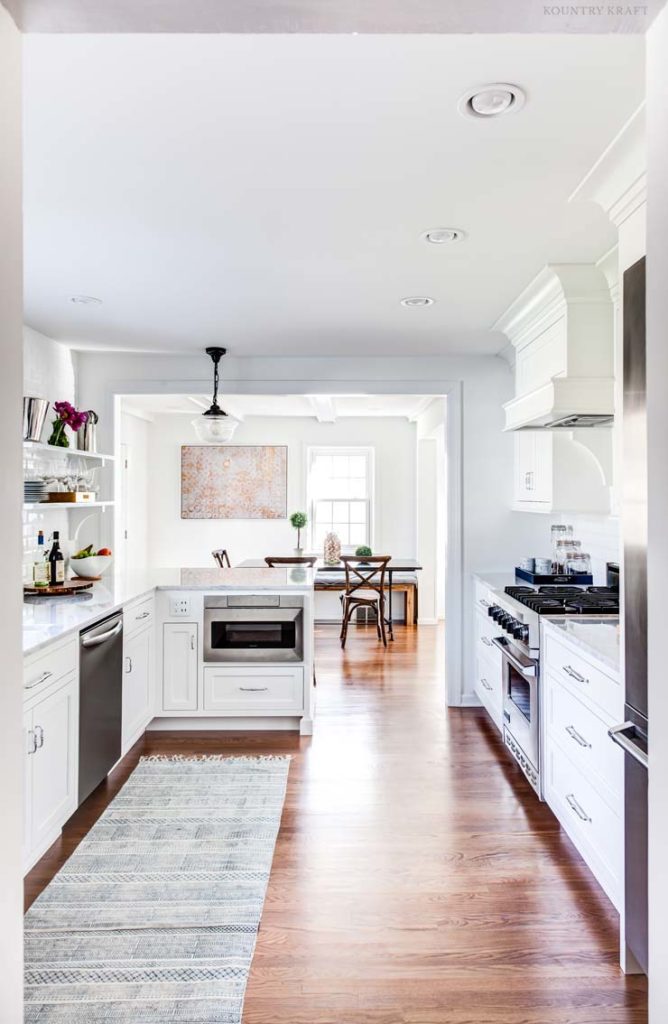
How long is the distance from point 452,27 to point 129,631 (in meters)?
3.06

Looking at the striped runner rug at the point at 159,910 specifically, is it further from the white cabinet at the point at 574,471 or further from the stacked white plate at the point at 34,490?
the white cabinet at the point at 574,471

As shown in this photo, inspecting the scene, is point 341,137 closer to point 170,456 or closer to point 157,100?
point 157,100

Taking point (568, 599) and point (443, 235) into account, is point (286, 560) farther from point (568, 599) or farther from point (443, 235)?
point (443, 235)

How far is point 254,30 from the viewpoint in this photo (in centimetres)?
100

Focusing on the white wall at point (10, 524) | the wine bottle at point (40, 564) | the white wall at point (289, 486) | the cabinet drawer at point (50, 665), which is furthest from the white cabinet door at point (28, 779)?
the white wall at point (289, 486)

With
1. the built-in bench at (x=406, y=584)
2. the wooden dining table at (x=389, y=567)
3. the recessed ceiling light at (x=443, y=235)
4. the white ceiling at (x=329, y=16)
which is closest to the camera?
the white ceiling at (x=329, y=16)

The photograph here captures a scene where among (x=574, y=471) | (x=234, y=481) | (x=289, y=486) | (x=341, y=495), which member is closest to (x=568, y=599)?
(x=574, y=471)

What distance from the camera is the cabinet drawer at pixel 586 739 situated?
6.77 feet

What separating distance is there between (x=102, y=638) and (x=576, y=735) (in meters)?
2.06

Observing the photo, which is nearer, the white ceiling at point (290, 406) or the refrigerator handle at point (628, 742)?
the refrigerator handle at point (628, 742)

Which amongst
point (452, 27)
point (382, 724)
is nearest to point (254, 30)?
point (452, 27)

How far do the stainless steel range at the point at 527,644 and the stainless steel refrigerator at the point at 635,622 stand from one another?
1081 millimetres

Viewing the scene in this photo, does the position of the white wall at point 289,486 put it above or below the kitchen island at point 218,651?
above

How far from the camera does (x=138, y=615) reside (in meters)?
3.57
